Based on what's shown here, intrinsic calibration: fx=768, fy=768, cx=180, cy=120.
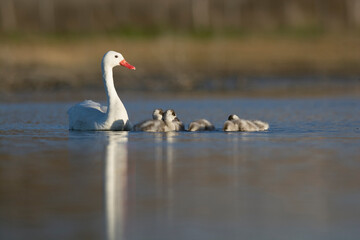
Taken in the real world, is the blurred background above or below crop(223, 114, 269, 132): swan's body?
above

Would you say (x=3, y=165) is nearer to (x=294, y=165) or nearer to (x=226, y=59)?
(x=294, y=165)

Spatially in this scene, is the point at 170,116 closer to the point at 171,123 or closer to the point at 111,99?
the point at 171,123

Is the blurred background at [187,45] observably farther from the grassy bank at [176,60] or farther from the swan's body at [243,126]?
the swan's body at [243,126]

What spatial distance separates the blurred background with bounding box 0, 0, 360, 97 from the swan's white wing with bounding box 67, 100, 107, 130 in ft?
30.6

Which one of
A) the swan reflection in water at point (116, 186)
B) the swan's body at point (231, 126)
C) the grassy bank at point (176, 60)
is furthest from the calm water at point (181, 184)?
the grassy bank at point (176, 60)

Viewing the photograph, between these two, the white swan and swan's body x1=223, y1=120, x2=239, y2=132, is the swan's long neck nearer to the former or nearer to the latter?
the white swan

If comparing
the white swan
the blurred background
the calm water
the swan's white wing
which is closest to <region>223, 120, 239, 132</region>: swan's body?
the calm water

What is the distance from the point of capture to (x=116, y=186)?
632cm

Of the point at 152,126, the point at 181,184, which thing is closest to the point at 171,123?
the point at 152,126

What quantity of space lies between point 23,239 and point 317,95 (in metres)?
14.8

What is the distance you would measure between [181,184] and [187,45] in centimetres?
2578

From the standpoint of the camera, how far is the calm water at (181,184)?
16.1ft

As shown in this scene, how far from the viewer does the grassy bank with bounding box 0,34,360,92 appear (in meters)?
24.1

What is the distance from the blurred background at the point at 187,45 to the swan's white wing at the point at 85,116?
933cm
